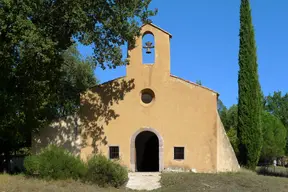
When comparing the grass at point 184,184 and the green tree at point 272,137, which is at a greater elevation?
the green tree at point 272,137

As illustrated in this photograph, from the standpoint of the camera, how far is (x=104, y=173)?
15922mm

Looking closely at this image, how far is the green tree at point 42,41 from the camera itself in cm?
1526

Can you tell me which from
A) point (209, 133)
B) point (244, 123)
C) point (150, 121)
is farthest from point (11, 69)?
point (244, 123)

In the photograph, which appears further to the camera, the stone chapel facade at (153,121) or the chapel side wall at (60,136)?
the chapel side wall at (60,136)

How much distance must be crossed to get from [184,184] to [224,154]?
4.96m

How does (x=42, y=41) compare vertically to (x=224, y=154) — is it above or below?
above

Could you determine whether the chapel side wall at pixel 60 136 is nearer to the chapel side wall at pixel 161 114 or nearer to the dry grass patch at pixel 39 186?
the chapel side wall at pixel 161 114

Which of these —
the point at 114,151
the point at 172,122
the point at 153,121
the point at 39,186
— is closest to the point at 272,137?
the point at 172,122

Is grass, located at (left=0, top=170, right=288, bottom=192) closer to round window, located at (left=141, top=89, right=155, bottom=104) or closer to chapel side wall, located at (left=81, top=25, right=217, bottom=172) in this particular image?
chapel side wall, located at (left=81, top=25, right=217, bottom=172)

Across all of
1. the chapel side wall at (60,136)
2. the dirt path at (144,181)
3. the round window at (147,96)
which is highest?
the round window at (147,96)

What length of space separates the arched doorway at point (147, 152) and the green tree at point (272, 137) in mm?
12098

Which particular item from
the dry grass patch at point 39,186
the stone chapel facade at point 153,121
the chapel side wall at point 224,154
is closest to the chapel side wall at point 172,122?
the stone chapel facade at point 153,121

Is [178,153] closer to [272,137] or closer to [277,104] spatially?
[272,137]

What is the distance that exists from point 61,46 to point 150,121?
6293 mm
